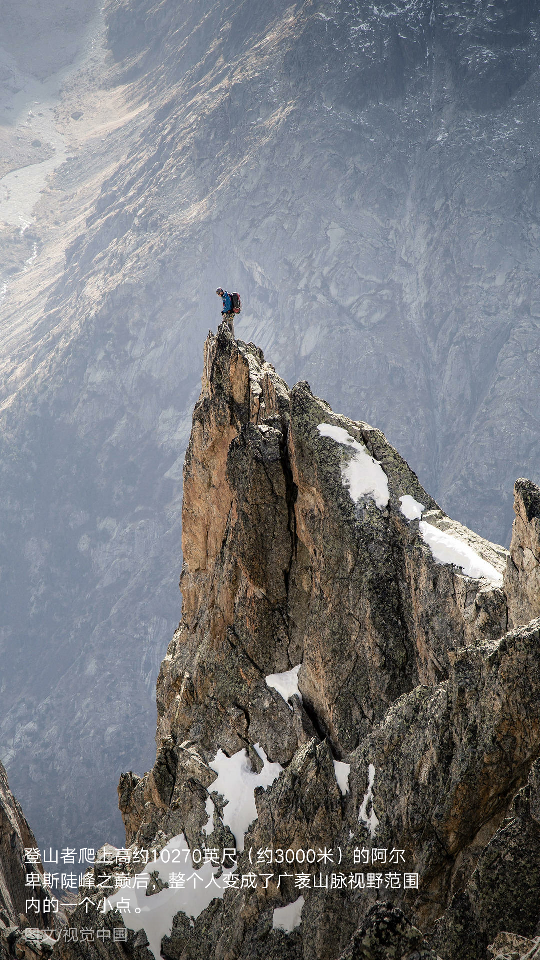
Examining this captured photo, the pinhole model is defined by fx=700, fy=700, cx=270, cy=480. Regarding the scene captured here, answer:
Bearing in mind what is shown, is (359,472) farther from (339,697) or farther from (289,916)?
(289,916)

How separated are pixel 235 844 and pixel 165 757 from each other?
20.9 feet

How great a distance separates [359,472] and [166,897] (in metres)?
18.4

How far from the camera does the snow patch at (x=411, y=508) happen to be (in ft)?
82.2

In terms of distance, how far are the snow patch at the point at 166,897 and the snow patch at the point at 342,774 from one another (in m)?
7.63

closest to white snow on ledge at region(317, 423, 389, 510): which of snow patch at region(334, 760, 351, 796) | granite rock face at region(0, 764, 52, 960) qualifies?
snow patch at region(334, 760, 351, 796)

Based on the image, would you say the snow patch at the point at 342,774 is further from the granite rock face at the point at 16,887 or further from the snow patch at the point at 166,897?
the granite rock face at the point at 16,887

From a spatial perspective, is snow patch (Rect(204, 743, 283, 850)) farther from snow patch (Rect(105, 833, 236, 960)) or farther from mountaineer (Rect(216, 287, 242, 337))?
mountaineer (Rect(216, 287, 242, 337))

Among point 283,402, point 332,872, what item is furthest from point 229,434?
point 332,872

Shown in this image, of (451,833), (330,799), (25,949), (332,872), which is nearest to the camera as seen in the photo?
(451,833)

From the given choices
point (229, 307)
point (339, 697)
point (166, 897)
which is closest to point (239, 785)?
point (166, 897)

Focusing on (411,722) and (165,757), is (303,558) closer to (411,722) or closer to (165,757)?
(411,722)

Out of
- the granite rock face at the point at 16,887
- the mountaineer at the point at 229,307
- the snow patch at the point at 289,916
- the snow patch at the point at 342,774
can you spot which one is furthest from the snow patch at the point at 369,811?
the mountaineer at the point at 229,307

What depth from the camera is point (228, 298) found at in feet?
111

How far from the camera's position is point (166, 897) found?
90.9 ft
